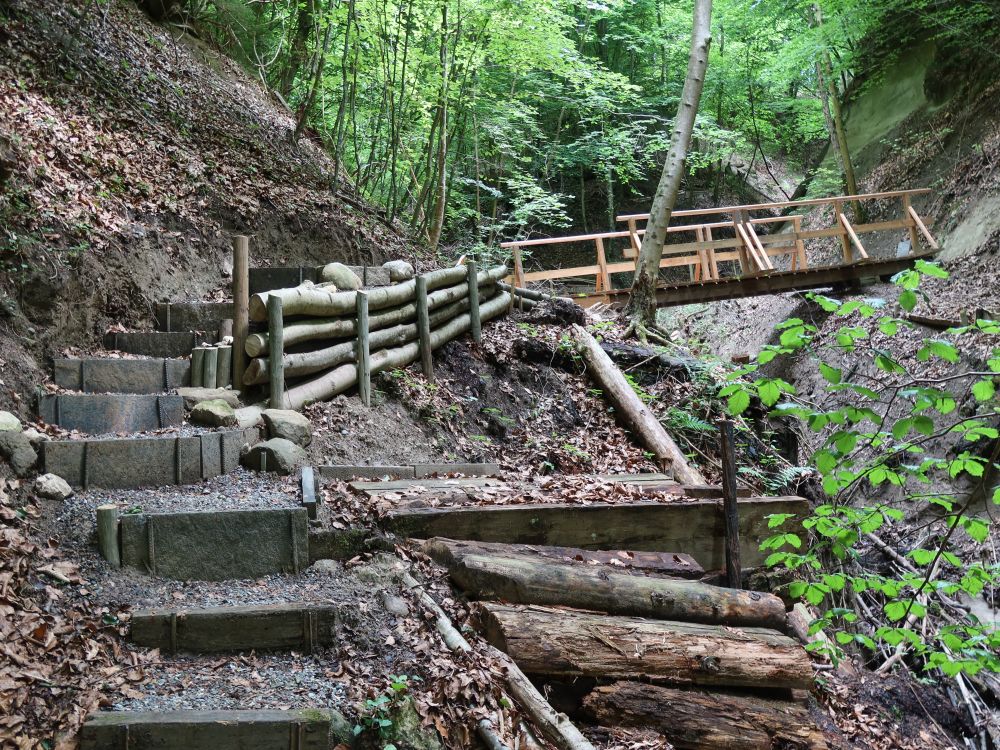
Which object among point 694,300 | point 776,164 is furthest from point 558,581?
point 776,164

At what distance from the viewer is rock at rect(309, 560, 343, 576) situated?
13.6ft

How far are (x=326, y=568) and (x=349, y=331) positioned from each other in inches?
135

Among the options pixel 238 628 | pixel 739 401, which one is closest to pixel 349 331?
pixel 238 628

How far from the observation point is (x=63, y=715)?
2953 mm

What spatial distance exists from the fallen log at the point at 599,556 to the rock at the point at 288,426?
6.21ft

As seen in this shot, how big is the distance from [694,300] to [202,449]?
1088 cm

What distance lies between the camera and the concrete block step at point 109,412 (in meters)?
5.21

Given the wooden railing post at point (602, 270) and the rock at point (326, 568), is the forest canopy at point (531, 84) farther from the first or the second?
the rock at point (326, 568)

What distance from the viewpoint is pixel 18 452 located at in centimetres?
434

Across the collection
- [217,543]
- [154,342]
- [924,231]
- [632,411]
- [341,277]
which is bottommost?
[217,543]

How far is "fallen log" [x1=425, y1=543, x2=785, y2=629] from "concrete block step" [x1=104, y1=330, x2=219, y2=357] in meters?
3.57

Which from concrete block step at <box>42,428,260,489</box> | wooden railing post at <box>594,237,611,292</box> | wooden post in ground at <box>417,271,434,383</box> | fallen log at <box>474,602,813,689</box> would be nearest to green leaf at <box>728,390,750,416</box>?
fallen log at <box>474,602,813,689</box>

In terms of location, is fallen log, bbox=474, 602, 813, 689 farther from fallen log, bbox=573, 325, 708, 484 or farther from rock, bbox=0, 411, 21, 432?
fallen log, bbox=573, 325, 708, 484

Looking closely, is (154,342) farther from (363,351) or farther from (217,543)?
(217,543)
